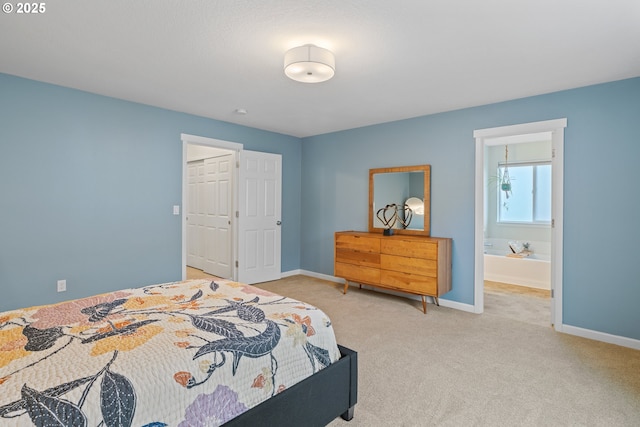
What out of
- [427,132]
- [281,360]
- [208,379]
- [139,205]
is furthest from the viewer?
[427,132]

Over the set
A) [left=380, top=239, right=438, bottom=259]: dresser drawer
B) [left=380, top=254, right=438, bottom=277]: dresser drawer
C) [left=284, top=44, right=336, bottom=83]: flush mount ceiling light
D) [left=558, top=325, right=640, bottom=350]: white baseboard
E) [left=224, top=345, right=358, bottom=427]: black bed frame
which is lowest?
[left=558, top=325, right=640, bottom=350]: white baseboard

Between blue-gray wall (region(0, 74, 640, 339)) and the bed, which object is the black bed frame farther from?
blue-gray wall (region(0, 74, 640, 339))

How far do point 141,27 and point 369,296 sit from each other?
3716mm

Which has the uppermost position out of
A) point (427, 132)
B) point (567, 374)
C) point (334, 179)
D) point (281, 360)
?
point (427, 132)

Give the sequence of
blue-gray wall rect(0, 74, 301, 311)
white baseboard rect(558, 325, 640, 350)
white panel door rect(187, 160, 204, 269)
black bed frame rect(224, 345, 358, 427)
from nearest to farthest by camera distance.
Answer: black bed frame rect(224, 345, 358, 427), white baseboard rect(558, 325, 640, 350), blue-gray wall rect(0, 74, 301, 311), white panel door rect(187, 160, 204, 269)

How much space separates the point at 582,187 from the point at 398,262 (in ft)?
6.34

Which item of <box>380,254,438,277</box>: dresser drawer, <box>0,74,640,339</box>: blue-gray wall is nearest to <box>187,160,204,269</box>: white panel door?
<box>0,74,640,339</box>: blue-gray wall

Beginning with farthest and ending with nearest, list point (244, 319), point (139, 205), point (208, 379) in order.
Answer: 1. point (139, 205)
2. point (244, 319)
3. point (208, 379)

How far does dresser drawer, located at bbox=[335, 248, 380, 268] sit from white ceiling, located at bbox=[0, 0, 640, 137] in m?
1.87

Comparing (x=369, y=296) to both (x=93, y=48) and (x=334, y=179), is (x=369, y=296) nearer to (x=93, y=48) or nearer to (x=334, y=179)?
(x=334, y=179)

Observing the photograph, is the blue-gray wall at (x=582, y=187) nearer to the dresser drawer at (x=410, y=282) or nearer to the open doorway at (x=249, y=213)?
the dresser drawer at (x=410, y=282)

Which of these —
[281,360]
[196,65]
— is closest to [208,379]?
[281,360]

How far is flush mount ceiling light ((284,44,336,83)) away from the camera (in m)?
2.32

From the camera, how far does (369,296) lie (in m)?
4.46
